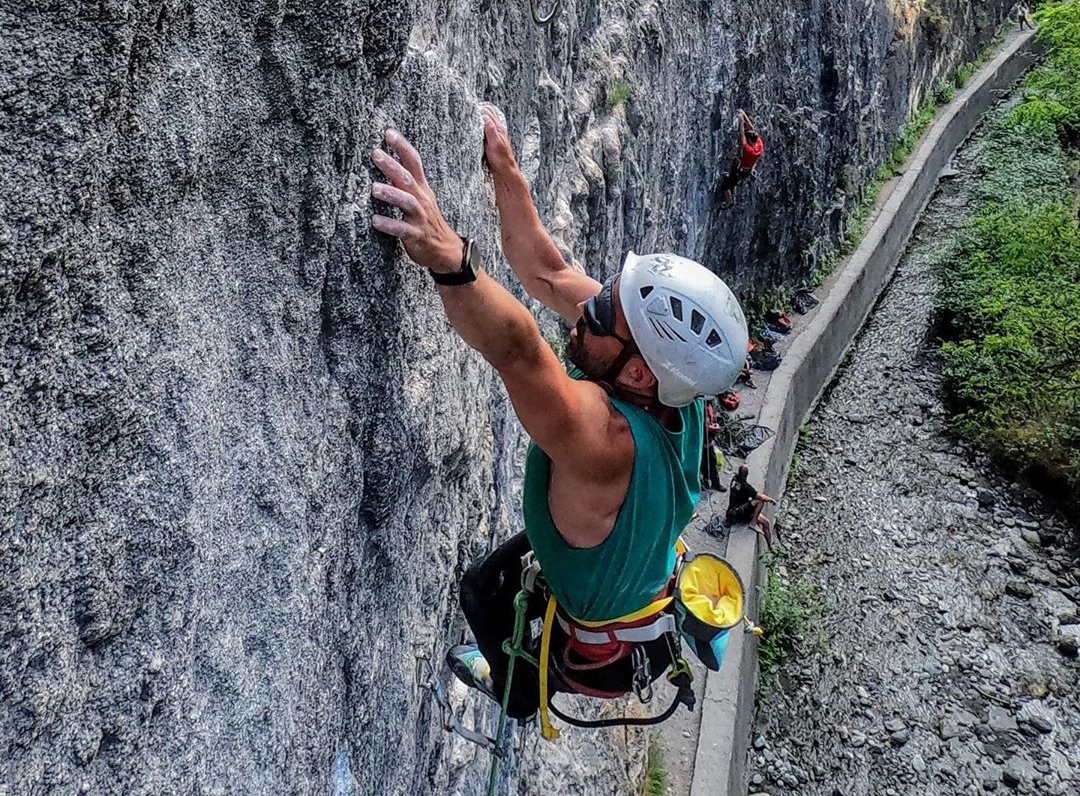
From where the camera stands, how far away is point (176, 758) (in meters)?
1.74

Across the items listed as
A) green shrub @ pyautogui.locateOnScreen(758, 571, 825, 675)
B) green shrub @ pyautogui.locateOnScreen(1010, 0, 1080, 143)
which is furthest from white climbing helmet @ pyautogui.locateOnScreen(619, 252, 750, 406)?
green shrub @ pyautogui.locateOnScreen(1010, 0, 1080, 143)

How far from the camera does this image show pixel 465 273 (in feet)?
7.41

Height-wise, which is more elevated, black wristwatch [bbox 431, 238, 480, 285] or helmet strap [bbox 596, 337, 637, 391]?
black wristwatch [bbox 431, 238, 480, 285]

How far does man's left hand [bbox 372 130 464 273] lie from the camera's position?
232 centimetres

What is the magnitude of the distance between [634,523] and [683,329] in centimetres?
59

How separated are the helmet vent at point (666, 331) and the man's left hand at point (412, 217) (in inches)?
23.1

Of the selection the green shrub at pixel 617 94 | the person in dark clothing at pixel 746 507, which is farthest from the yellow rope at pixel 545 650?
the person in dark clothing at pixel 746 507

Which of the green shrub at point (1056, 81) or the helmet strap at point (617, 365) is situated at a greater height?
the helmet strap at point (617, 365)

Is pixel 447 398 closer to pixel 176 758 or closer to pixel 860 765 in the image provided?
pixel 176 758

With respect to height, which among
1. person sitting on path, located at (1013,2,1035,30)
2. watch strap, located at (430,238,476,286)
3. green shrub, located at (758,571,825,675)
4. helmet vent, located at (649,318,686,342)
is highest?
watch strap, located at (430,238,476,286)

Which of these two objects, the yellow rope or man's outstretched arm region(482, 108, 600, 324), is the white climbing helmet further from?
the yellow rope

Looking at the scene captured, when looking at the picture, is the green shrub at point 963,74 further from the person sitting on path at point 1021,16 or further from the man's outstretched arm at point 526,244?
the man's outstretched arm at point 526,244

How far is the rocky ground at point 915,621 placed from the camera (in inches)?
320

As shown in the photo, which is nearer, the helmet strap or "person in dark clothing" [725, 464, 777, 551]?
the helmet strap
